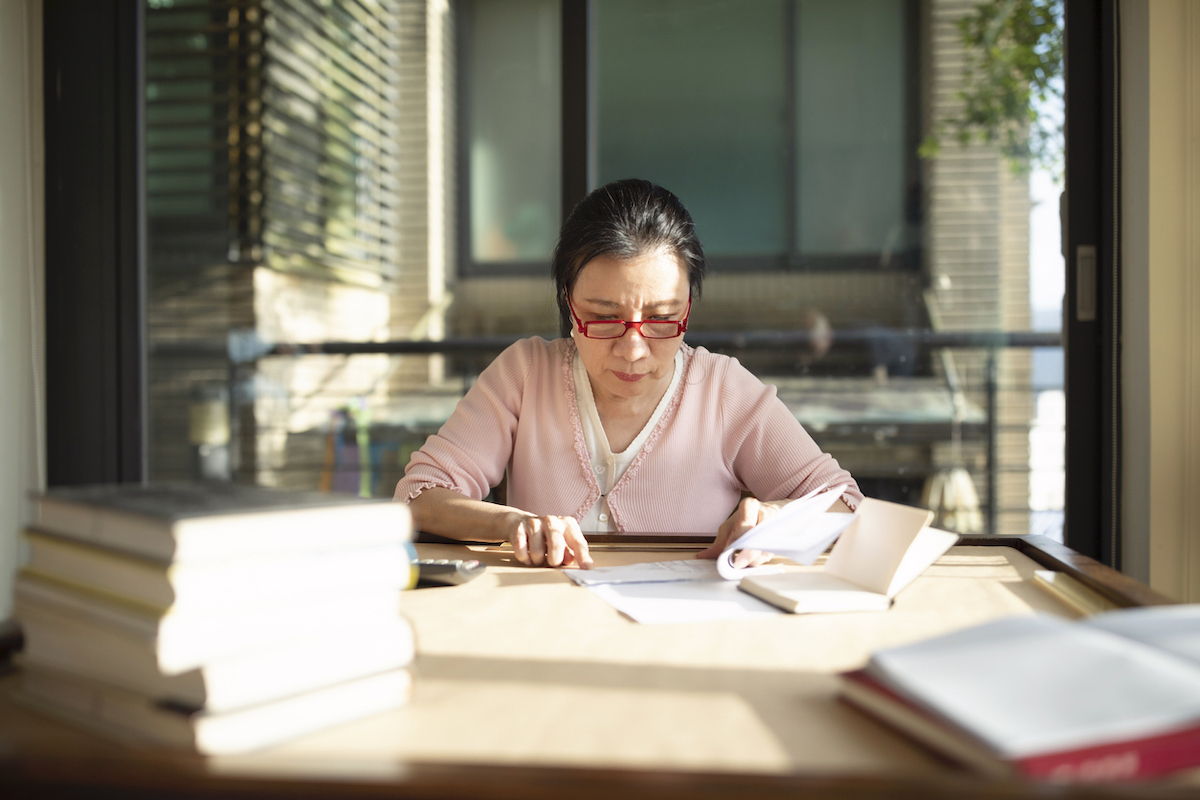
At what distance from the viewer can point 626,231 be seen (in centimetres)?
155

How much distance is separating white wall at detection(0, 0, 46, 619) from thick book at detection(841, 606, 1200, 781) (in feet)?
8.50

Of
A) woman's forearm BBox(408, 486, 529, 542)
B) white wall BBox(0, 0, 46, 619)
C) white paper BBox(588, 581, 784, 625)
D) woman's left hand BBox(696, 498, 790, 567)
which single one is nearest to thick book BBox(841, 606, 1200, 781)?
white paper BBox(588, 581, 784, 625)

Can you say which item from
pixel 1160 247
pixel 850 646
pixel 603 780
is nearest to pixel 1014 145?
pixel 1160 247

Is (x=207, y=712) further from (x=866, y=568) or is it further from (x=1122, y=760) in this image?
(x=866, y=568)

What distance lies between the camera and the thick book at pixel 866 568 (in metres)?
0.90

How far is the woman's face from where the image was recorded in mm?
1530

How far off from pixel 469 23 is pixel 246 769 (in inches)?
180

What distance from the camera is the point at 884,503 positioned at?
996mm

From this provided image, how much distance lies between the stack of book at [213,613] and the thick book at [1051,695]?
345 mm

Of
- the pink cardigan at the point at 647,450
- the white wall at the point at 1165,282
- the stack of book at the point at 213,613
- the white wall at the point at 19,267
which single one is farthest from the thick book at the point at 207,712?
the white wall at the point at 19,267

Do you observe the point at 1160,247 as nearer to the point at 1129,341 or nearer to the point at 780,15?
the point at 1129,341

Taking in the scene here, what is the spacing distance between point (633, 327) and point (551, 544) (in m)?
0.54

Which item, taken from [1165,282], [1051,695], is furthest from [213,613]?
[1165,282]

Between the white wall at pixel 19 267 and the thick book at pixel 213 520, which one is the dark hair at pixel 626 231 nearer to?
the thick book at pixel 213 520
